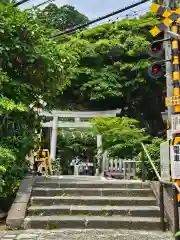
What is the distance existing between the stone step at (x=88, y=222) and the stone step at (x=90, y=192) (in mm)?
1113

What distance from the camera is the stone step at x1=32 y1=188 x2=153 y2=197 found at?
7164 mm

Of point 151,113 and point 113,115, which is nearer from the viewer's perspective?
point 113,115

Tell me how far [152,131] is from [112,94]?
475cm

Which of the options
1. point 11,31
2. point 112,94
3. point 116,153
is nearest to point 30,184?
point 11,31

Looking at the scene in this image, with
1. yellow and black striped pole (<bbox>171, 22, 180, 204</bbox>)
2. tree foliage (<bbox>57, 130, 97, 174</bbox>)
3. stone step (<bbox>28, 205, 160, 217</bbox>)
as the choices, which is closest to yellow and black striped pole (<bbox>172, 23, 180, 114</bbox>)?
yellow and black striped pole (<bbox>171, 22, 180, 204</bbox>)

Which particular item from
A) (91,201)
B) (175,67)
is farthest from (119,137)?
(175,67)

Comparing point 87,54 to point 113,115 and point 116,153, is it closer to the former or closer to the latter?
point 113,115

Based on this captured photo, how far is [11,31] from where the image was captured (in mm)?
7430

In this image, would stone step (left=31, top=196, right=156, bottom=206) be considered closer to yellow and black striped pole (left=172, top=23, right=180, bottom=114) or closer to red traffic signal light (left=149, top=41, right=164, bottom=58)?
yellow and black striped pole (left=172, top=23, right=180, bottom=114)

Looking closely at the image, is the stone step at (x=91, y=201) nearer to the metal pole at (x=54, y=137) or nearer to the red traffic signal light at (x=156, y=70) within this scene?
the red traffic signal light at (x=156, y=70)

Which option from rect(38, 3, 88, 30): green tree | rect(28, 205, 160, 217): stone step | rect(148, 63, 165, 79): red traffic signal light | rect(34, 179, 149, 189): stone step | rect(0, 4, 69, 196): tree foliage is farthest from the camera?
rect(38, 3, 88, 30): green tree

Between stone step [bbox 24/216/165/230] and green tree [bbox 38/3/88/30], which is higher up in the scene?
green tree [bbox 38/3/88/30]

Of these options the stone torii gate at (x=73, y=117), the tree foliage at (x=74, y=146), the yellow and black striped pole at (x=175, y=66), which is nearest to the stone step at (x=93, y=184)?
the yellow and black striped pole at (x=175, y=66)

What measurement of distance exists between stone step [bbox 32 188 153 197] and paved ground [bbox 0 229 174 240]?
58.8 inches
